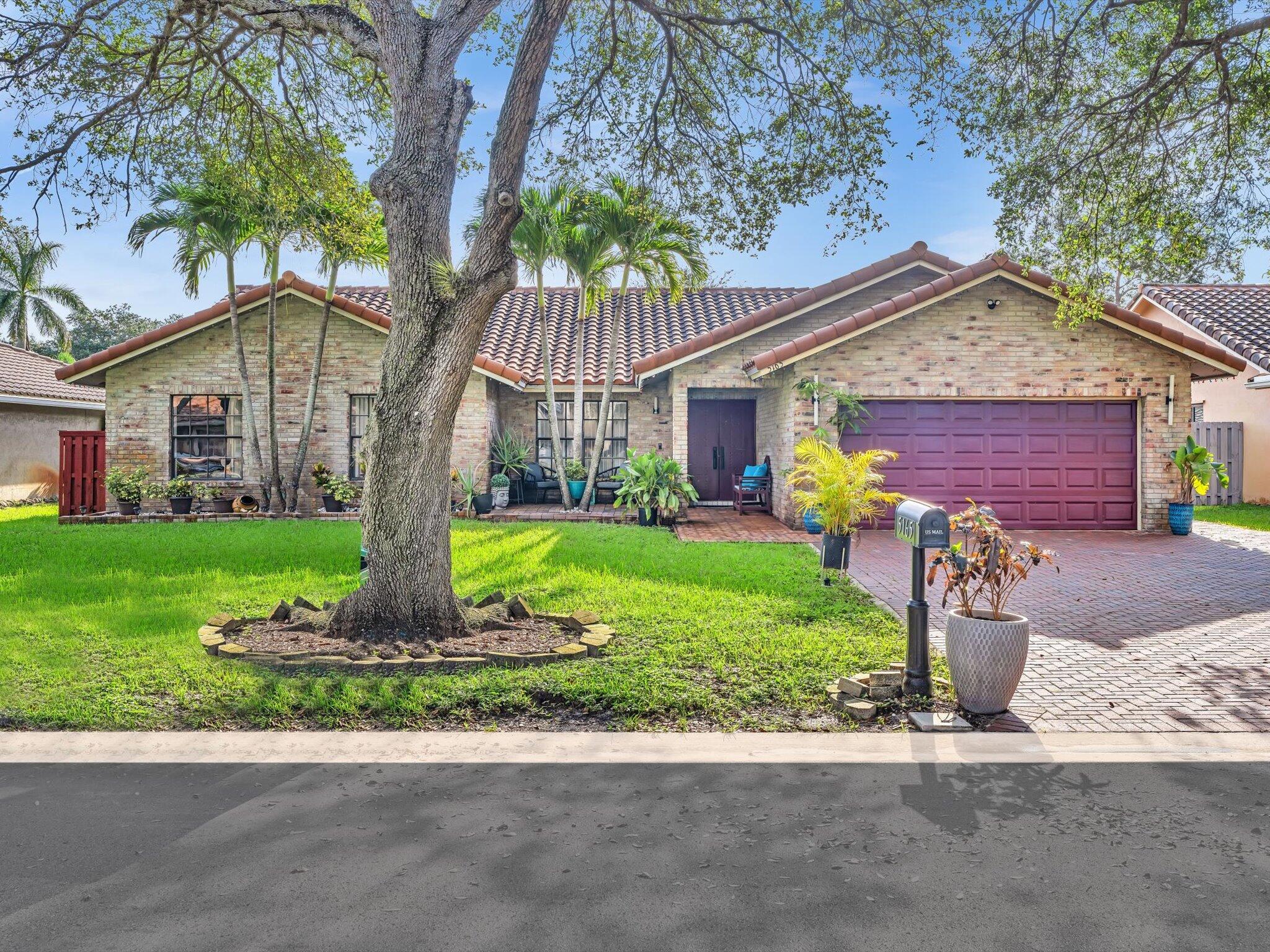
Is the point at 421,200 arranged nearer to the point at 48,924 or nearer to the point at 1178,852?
the point at 48,924

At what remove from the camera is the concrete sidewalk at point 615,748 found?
4348 mm

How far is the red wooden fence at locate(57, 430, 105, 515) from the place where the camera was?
16.0 metres

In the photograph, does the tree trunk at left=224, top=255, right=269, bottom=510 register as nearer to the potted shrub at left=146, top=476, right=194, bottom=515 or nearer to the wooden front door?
the potted shrub at left=146, top=476, right=194, bottom=515

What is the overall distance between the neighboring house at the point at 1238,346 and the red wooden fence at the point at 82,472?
2326cm

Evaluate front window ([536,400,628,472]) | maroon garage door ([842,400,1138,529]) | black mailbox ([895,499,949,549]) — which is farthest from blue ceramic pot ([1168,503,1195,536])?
black mailbox ([895,499,949,549])

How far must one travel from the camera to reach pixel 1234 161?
9312 mm

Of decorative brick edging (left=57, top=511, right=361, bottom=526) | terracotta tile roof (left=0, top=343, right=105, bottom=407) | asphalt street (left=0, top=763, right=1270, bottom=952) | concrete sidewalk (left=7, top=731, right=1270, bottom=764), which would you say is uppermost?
terracotta tile roof (left=0, top=343, right=105, bottom=407)

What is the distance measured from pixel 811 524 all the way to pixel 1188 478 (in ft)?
21.4

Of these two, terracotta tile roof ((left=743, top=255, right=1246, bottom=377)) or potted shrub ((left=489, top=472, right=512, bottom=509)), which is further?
potted shrub ((left=489, top=472, right=512, bottom=509))

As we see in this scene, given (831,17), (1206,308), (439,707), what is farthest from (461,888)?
(1206,308)

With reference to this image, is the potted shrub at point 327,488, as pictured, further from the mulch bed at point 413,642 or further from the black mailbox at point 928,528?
the black mailbox at point 928,528

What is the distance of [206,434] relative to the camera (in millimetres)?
17188

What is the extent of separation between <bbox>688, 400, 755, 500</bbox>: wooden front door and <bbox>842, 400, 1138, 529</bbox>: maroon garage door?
4.50 m

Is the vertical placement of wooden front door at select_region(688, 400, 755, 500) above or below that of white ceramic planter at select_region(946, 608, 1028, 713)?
above
